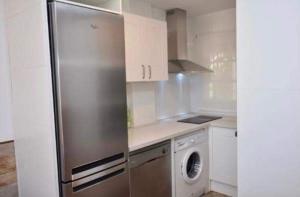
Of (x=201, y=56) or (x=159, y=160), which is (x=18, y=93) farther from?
(x=201, y=56)

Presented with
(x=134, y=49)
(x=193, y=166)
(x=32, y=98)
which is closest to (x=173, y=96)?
(x=193, y=166)

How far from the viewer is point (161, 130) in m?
2.47

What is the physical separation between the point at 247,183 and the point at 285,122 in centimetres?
57

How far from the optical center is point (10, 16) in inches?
67.2

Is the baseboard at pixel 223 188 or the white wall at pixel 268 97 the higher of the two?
the white wall at pixel 268 97

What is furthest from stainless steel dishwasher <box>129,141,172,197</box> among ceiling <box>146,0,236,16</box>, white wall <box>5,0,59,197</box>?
ceiling <box>146,0,236,16</box>

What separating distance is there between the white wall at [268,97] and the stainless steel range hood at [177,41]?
121 centimetres

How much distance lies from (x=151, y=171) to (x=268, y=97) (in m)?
1.13

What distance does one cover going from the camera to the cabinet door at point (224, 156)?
2.64m

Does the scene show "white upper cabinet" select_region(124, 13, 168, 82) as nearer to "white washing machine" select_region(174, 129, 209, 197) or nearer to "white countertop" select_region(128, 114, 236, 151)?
"white countertop" select_region(128, 114, 236, 151)

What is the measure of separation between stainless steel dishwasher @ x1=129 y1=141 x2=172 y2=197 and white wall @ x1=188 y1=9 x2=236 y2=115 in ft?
4.55

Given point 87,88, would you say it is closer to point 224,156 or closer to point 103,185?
point 103,185

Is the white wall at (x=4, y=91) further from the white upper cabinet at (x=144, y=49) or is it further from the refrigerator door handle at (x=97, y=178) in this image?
the white upper cabinet at (x=144, y=49)

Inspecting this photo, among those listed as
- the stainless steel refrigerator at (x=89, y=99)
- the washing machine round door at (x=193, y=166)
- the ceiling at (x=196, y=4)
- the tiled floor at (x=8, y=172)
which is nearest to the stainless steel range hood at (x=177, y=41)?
the ceiling at (x=196, y=4)
